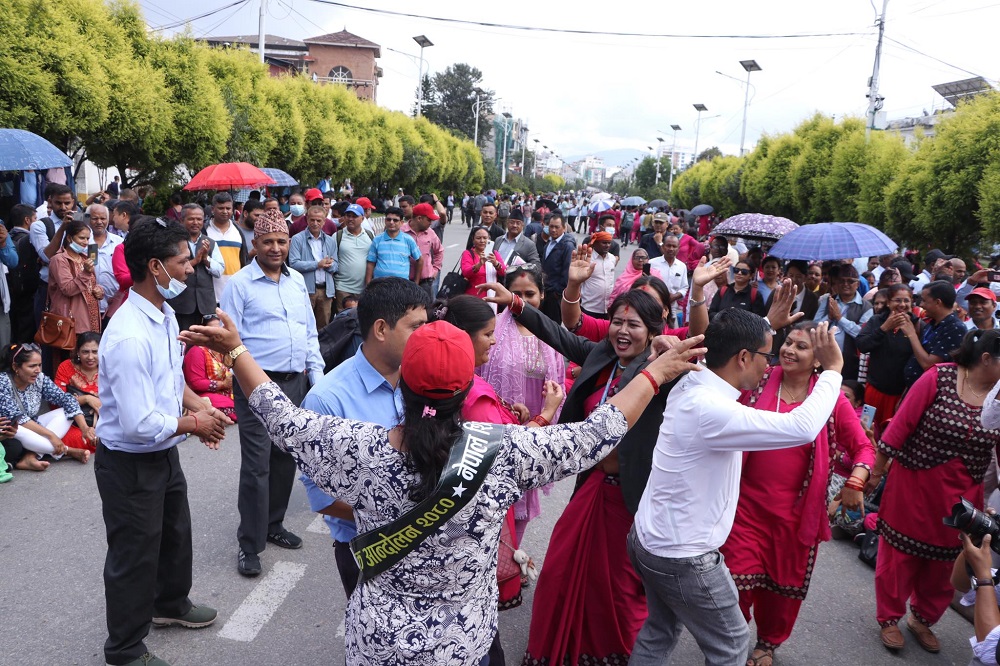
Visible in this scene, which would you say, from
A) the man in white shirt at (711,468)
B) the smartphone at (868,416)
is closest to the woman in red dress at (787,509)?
the man in white shirt at (711,468)

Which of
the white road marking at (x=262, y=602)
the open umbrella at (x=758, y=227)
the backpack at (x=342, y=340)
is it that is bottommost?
the white road marking at (x=262, y=602)

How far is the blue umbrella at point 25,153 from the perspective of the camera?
6906mm

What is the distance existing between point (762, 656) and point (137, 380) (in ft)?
10.4

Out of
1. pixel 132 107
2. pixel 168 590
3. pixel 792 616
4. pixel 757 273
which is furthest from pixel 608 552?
pixel 132 107

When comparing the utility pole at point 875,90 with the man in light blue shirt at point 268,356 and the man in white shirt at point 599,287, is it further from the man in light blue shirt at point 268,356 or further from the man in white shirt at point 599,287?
the man in light blue shirt at point 268,356

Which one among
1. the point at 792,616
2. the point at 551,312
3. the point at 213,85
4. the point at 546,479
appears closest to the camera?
the point at 546,479

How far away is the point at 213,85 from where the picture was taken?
13719mm

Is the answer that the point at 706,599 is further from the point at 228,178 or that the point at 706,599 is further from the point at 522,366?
the point at 228,178

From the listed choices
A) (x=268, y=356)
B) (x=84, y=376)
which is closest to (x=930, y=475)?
(x=268, y=356)

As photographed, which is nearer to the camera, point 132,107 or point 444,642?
point 444,642

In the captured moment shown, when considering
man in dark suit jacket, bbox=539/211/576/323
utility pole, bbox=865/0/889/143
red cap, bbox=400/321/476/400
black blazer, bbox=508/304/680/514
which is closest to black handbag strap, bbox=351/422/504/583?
red cap, bbox=400/321/476/400

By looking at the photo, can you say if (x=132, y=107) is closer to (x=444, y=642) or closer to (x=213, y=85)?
(x=213, y=85)

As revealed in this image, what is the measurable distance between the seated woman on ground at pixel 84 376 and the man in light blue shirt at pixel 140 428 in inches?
150

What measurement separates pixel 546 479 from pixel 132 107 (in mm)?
11413
